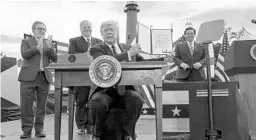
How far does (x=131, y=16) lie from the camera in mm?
7035

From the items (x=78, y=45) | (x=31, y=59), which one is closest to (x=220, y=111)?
(x=78, y=45)

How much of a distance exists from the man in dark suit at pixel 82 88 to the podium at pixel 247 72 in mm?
1819

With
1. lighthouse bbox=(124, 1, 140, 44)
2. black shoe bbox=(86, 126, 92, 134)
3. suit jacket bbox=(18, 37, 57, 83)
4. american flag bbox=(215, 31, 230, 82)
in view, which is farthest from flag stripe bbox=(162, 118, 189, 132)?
lighthouse bbox=(124, 1, 140, 44)

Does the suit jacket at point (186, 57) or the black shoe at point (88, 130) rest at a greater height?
the suit jacket at point (186, 57)

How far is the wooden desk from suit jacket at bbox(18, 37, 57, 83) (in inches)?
57.6

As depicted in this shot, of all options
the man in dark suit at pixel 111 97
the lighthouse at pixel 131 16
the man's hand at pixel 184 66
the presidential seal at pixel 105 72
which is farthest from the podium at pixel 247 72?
the lighthouse at pixel 131 16

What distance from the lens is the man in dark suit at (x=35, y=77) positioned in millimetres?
3531

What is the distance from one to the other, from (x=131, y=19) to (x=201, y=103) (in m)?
4.82

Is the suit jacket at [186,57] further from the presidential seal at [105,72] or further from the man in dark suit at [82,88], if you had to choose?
the presidential seal at [105,72]

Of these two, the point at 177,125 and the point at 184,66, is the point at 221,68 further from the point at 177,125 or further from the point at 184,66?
the point at 177,125

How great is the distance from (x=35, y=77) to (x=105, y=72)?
1.76 metres

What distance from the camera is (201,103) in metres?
2.47

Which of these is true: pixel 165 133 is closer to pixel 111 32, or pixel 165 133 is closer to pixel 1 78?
pixel 111 32

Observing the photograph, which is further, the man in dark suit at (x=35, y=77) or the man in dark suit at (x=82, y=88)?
the man in dark suit at (x=82, y=88)
